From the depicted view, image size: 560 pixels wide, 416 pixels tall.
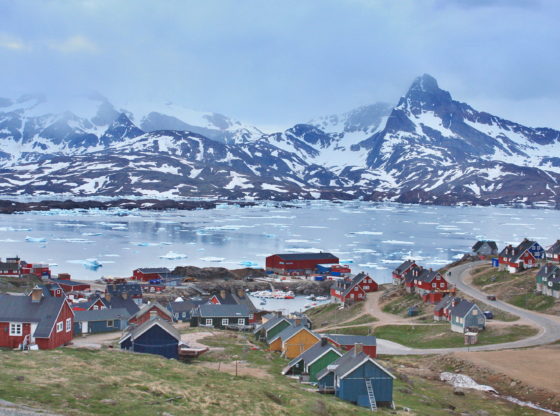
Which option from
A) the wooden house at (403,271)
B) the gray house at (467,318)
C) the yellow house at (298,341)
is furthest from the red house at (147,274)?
the yellow house at (298,341)

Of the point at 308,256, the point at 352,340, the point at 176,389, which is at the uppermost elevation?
the point at 176,389

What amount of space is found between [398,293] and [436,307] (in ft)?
40.6

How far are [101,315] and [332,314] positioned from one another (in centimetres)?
3136

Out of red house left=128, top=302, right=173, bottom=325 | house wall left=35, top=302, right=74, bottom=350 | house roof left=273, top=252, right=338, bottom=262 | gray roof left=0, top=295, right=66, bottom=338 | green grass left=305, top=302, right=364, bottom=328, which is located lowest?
green grass left=305, top=302, right=364, bottom=328

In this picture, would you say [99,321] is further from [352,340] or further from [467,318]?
[467,318]

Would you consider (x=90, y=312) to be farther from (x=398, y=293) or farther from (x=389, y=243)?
(x=389, y=243)

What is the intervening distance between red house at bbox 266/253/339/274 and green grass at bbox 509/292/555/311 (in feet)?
161

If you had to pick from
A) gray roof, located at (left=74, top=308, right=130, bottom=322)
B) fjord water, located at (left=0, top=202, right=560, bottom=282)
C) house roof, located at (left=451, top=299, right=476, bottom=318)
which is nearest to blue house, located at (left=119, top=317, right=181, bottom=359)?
gray roof, located at (left=74, top=308, right=130, bottom=322)

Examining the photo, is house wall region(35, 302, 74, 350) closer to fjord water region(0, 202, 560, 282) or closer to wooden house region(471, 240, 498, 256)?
fjord water region(0, 202, 560, 282)

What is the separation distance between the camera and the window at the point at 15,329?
39688 mm

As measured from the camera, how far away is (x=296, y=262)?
378ft

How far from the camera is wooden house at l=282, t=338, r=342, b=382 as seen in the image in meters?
39.5

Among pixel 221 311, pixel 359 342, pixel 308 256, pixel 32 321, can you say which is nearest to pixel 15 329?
pixel 32 321

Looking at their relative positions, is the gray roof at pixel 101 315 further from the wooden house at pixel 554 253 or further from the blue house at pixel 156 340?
the wooden house at pixel 554 253
